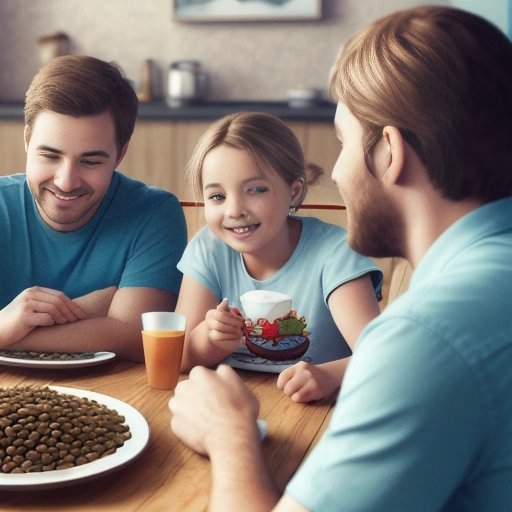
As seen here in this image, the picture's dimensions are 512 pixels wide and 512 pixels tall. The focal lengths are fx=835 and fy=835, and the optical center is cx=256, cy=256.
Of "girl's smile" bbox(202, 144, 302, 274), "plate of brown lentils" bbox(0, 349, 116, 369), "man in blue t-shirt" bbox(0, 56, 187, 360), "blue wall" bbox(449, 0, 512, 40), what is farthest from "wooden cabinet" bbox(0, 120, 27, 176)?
"plate of brown lentils" bbox(0, 349, 116, 369)

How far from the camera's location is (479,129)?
2.74 feet

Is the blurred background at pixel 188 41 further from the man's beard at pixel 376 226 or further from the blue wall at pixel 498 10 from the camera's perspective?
the man's beard at pixel 376 226

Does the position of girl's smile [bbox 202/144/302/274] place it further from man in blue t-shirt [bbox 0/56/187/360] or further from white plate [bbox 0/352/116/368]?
white plate [bbox 0/352/116/368]

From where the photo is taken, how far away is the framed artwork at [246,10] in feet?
14.4

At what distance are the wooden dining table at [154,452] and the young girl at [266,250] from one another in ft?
0.64

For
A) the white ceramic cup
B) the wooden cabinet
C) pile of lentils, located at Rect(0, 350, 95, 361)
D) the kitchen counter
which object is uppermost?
the white ceramic cup

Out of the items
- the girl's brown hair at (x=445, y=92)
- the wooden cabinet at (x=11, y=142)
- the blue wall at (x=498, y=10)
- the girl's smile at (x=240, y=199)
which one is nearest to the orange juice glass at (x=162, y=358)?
the girl's smile at (x=240, y=199)

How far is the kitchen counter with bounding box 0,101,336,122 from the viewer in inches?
158

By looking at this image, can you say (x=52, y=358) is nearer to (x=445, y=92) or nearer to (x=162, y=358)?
(x=162, y=358)

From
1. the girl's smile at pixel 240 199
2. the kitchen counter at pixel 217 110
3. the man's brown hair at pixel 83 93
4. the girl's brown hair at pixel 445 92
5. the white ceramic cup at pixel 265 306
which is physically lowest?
the kitchen counter at pixel 217 110

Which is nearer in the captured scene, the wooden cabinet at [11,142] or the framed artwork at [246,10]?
the wooden cabinet at [11,142]

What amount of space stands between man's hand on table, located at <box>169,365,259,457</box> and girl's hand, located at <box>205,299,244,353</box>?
24 cm

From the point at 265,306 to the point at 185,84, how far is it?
3.04 metres

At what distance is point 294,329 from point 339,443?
774 mm
